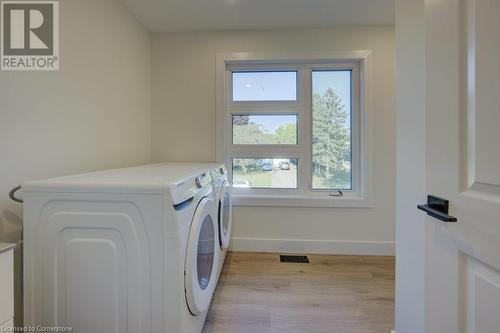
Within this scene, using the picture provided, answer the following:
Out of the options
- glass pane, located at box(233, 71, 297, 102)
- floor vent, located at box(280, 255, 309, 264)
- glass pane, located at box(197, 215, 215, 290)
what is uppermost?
glass pane, located at box(233, 71, 297, 102)

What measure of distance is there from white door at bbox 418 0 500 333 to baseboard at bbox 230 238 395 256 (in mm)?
1702

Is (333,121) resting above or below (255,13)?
below

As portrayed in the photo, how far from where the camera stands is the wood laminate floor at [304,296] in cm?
151

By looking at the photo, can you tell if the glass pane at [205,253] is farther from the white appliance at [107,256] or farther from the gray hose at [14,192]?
the gray hose at [14,192]

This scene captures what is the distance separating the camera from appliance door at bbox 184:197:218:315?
1039mm

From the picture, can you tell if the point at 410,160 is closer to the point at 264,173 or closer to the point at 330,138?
the point at 330,138

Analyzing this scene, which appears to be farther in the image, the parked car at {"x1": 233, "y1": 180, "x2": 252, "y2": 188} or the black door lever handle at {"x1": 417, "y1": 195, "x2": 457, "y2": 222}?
the parked car at {"x1": 233, "y1": 180, "x2": 252, "y2": 188}

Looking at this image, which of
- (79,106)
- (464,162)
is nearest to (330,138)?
(464,162)

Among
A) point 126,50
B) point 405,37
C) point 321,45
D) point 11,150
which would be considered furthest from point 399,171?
point 126,50

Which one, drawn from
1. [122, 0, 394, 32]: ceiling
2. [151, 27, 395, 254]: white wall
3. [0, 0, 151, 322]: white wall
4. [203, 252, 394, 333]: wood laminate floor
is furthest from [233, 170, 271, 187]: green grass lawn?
[122, 0, 394, 32]: ceiling

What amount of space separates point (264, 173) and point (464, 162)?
2.00 m

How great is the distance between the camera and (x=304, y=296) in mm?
1801

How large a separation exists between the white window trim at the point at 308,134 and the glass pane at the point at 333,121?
0.36 feet

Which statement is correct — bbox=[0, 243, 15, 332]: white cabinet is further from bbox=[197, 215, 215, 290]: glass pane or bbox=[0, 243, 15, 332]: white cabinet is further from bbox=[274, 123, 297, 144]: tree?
bbox=[274, 123, 297, 144]: tree
